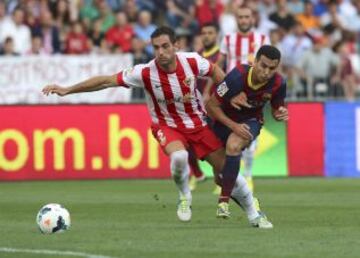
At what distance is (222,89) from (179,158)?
831 millimetres

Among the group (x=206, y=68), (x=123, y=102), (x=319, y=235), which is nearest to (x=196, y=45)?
(x=123, y=102)

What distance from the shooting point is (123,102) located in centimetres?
1972

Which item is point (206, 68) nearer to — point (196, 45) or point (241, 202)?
point (241, 202)

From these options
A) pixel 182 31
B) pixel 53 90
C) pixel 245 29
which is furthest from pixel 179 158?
pixel 182 31

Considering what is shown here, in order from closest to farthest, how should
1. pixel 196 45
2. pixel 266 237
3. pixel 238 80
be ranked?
pixel 266 237 → pixel 238 80 → pixel 196 45

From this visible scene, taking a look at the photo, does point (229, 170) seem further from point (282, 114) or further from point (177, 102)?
point (177, 102)

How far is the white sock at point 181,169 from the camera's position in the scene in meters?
11.6

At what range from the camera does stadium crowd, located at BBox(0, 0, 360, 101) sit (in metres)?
21.7

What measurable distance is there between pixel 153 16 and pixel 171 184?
21.4 ft

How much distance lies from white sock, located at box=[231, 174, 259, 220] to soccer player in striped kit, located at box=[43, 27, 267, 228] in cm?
34

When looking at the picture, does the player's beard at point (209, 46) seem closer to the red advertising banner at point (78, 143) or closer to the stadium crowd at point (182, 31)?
the red advertising banner at point (78, 143)

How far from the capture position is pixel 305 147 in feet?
65.7

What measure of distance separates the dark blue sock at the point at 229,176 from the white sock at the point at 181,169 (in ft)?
1.64

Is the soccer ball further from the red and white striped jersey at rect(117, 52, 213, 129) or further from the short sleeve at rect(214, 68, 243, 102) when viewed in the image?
the short sleeve at rect(214, 68, 243, 102)
